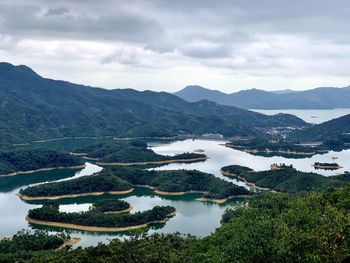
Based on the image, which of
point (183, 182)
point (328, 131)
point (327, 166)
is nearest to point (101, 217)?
point (183, 182)

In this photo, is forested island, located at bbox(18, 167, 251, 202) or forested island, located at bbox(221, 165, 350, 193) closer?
forested island, located at bbox(221, 165, 350, 193)

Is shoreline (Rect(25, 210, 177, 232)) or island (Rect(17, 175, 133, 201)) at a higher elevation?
island (Rect(17, 175, 133, 201))

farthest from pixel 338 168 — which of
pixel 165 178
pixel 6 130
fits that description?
pixel 6 130

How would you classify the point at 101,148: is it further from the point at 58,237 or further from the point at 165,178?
the point at 58,237

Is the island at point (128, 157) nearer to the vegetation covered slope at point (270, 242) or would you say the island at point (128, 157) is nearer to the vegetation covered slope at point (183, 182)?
the vegetation covered slope at point (183, 182)

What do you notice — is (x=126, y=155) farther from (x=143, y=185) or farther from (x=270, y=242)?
(x=270, y=242)

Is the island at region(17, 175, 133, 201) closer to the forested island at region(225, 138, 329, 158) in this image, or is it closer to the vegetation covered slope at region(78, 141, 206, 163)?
the vegetation covered slope at region(78, 141, 206, 163)

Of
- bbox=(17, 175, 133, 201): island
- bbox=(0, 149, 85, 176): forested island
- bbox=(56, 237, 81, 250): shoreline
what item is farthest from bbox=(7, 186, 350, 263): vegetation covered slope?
bbox=(0, 149, 85, 176): forested island
